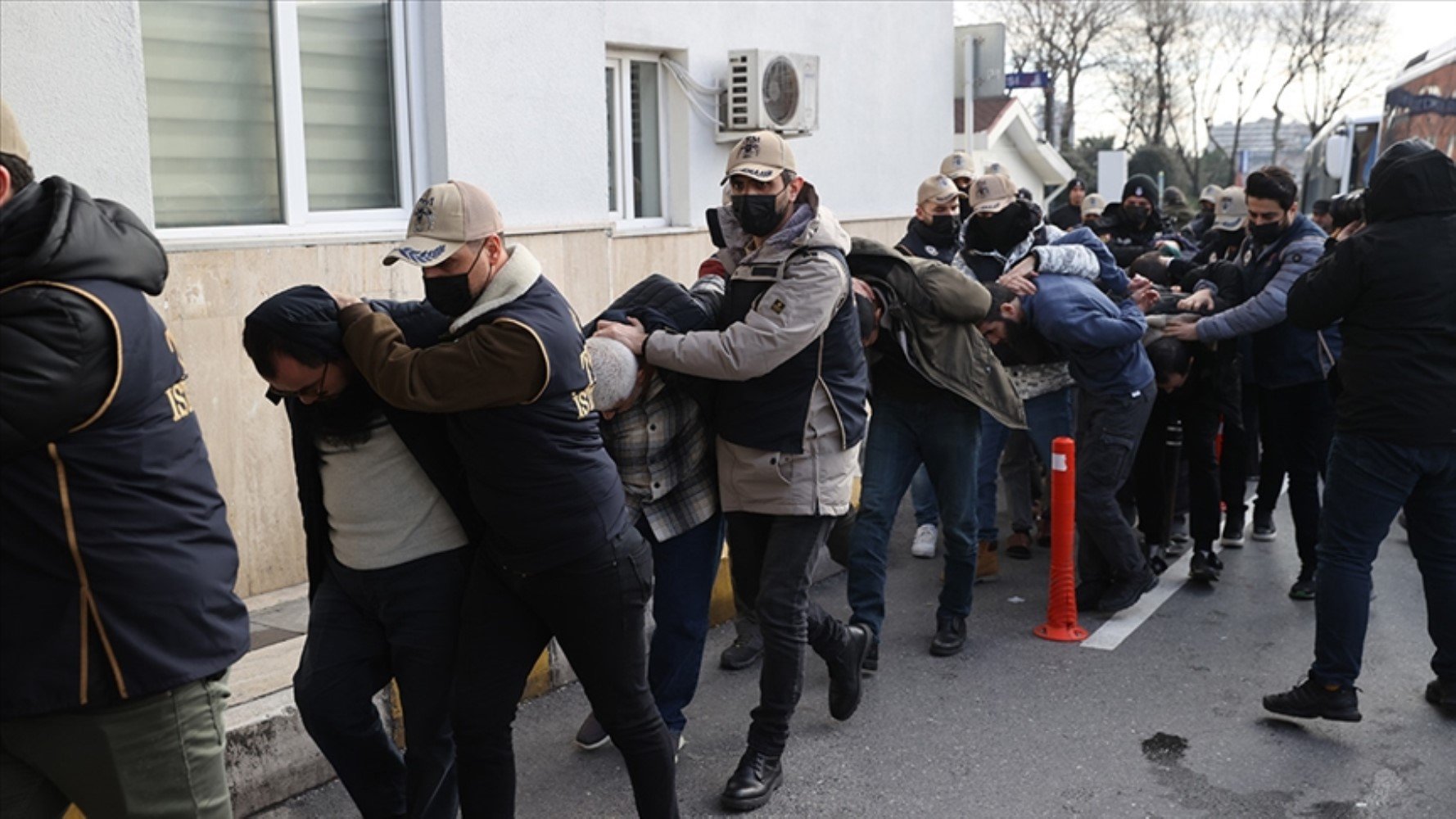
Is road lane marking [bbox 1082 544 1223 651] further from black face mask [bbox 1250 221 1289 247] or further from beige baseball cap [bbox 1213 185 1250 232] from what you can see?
beige baseball cap [bbox 1213 185 1250 232]

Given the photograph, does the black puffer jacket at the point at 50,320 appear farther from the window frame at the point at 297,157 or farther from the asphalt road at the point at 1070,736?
the window frame at the point at 297,157

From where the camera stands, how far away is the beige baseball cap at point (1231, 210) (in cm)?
871

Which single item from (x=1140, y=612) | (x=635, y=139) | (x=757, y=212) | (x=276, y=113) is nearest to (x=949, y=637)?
(x=1140, y=612)

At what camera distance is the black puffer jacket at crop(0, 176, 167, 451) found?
2561 millimetres

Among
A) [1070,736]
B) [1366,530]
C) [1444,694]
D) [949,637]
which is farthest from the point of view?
[949,637]

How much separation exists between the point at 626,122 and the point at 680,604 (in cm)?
546

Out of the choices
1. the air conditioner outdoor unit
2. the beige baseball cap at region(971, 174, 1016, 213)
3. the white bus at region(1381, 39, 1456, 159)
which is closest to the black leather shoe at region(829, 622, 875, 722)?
the beige baseball cap at region(971, 174, 1016, 213)

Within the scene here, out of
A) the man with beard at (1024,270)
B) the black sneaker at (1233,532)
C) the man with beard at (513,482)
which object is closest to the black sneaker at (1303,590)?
the black sneaker at (1233,532)

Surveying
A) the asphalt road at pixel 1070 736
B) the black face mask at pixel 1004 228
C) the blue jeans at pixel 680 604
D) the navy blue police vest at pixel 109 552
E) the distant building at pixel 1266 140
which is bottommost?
the asphalt road at pixel 1070 736

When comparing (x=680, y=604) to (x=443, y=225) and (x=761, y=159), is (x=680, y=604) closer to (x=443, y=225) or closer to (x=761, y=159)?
(x=761, y=159)

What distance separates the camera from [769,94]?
977cm

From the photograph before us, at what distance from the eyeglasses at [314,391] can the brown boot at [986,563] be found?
14.4 ft

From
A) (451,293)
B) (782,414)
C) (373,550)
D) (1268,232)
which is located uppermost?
(1268,232)

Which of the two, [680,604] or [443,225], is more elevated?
[443,225]
